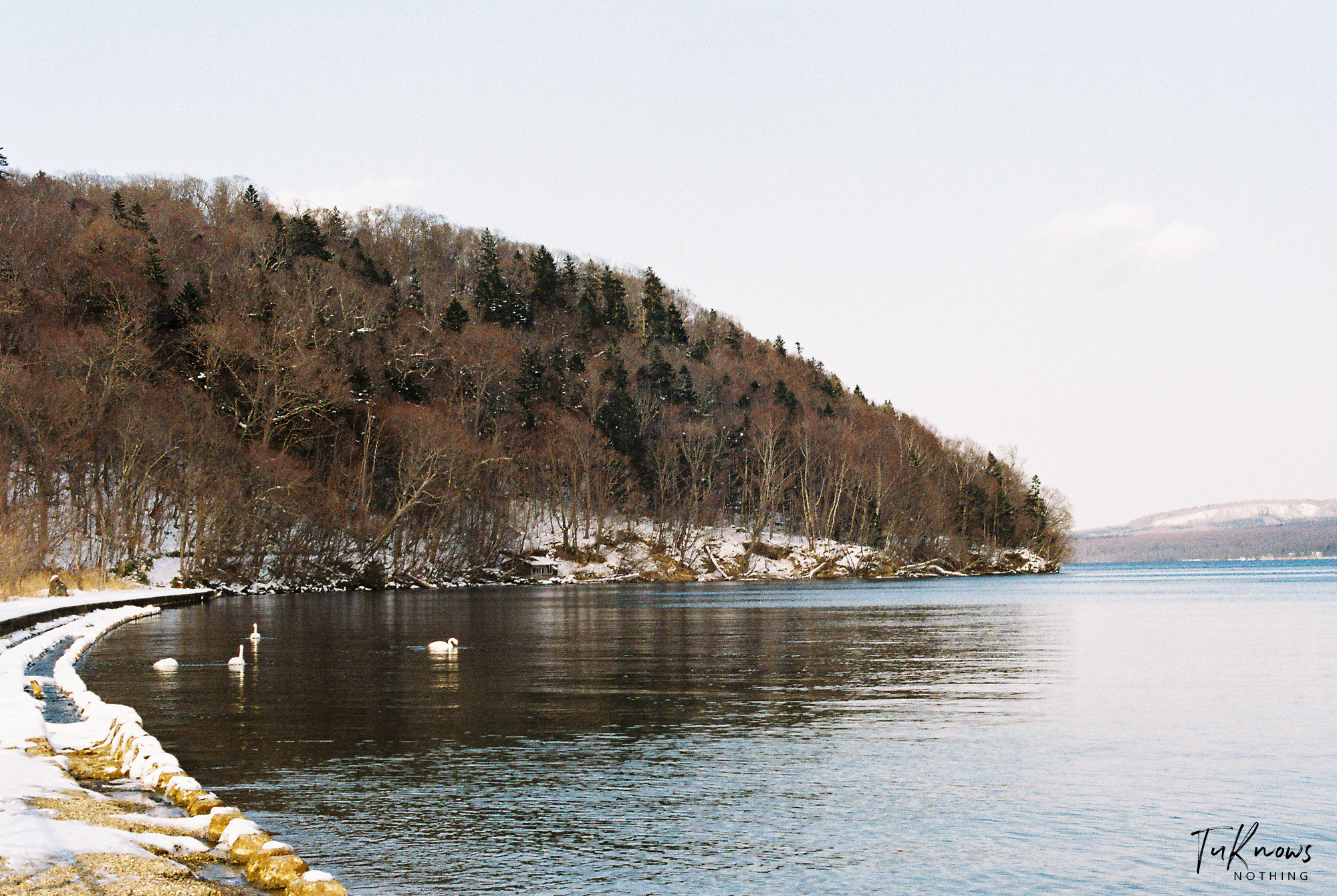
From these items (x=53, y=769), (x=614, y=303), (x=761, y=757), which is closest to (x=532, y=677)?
(x=761, y=757)

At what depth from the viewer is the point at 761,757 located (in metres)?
17.5

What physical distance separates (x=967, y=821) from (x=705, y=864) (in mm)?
3576

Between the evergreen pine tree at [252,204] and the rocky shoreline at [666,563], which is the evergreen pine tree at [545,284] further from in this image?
the rocky shoreline at [666,563]

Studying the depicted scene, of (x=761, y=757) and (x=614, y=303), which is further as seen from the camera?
(x=614, y=303)

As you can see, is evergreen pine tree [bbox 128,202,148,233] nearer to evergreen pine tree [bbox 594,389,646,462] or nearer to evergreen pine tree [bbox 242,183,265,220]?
evergreen pine tree [bbox 242,183,265,220]

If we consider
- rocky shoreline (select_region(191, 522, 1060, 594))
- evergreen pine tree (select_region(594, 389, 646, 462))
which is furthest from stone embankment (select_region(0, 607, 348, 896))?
evergreen pine tree (select_region(594, 389, 646, 462))

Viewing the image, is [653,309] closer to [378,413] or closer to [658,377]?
[658,377]

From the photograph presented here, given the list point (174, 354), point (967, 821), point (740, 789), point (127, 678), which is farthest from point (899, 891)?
point (174, 354)

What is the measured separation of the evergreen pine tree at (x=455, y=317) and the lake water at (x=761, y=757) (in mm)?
86855

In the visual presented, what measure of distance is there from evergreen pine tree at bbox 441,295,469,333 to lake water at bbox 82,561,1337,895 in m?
86.9

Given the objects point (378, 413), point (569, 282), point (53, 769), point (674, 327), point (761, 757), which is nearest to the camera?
point (53, 769)

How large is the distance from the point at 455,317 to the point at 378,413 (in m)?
25.4

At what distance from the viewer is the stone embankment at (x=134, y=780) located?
34.0ft

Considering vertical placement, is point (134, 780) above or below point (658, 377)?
below
